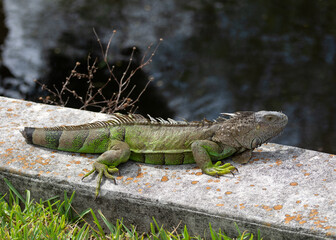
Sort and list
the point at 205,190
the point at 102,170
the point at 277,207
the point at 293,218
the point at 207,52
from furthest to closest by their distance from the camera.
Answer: the point at 207,52
the point at 102,170
the point at 205,190
the point at 277,207
the point at 293,218

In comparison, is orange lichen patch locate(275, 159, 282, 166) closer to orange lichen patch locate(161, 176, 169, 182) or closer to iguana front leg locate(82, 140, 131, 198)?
orange lichen patch locate(161, 176, 169, 182)

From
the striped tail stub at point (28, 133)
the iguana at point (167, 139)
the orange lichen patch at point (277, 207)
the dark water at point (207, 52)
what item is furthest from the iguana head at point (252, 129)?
the dark water at point (207, 52)

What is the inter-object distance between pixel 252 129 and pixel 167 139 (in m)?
0.62

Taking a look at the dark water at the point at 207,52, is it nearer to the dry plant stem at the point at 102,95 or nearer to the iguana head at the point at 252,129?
the dry plant stem at the point at 102,95

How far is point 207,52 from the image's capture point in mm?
8203

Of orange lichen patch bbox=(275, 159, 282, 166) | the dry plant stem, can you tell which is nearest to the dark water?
the dry plant stem

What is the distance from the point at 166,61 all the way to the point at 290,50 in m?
2.10

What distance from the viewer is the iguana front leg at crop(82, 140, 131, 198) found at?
346 centimetres

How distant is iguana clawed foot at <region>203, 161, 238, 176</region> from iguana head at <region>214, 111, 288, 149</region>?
18 centimetres

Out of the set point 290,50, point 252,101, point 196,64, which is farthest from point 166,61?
point 290,50

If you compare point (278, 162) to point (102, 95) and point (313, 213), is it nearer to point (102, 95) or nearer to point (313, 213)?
point (313, 213)

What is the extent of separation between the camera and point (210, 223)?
10.3ft

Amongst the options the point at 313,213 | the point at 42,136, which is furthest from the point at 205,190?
the point at 42,136

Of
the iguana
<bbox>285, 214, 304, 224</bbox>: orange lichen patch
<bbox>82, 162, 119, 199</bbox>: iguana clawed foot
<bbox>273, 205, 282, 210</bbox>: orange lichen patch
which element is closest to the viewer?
<bbox>285, 214, 304, 224</bbox>: orange lichen patch
